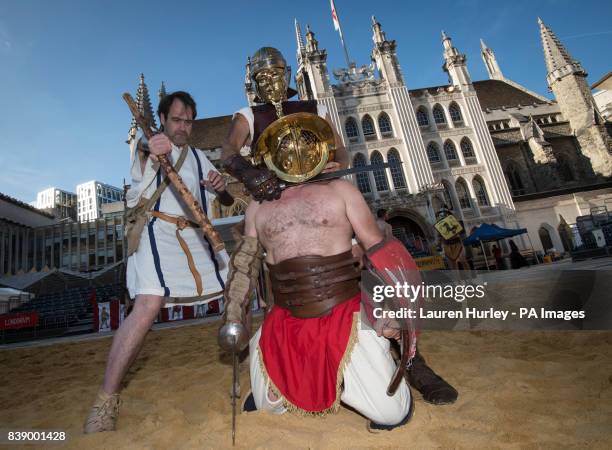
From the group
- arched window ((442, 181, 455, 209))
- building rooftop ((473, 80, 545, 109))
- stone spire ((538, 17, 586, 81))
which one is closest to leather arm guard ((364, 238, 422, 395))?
arched window ((442, 181, 455, 209))

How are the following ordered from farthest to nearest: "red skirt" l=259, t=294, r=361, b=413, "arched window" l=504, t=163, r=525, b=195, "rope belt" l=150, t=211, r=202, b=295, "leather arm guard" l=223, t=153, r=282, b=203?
1. "arched window" l=504, t=163, r=525, b=195
2. "rope belt" l=150, t=211, r=202, b=295
3. "leather arm guard" l=223, t=153, r=282, b=203
4. "red skirt" l=259, t=294, r=361, b=413

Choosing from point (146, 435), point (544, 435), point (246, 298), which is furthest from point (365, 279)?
point (146, 435)

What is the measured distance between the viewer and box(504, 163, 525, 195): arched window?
89.6 ft

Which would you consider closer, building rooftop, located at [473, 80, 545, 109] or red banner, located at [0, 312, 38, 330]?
red banner, located at [0, 312, 38, 330]

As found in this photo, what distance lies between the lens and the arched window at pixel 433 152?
2573 cm

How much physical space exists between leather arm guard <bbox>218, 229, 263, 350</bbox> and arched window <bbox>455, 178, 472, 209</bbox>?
25634 mm

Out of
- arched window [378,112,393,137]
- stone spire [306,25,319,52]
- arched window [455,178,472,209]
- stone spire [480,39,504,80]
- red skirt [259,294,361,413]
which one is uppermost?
stone spire [480,39,504,80]

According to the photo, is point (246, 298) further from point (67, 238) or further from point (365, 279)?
point (67, 238)

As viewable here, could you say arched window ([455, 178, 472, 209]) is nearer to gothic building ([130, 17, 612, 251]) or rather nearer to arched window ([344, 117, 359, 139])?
gothic building ([130, 17, 612, 251])

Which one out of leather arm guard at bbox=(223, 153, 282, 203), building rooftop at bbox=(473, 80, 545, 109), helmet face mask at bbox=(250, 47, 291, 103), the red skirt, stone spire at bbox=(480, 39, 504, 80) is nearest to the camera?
the red skirt

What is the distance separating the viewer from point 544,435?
1470 mm

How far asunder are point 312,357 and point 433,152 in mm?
27156

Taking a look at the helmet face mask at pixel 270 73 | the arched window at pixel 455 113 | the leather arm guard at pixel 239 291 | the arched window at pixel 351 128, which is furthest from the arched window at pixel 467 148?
the leather arm guard at pixel 239 291

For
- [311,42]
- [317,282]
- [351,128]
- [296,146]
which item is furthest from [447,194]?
[317,282]
